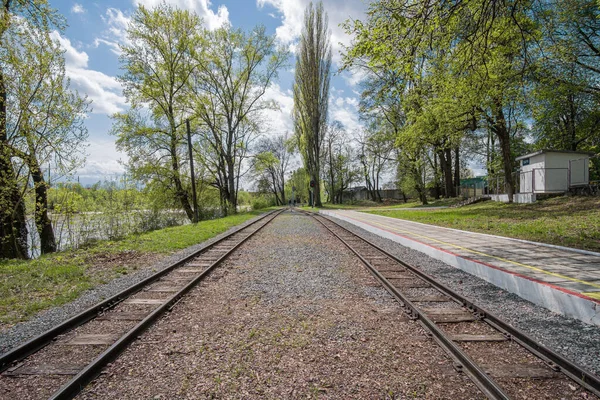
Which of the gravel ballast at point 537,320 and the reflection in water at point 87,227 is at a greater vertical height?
the reflection in water at point 87,227

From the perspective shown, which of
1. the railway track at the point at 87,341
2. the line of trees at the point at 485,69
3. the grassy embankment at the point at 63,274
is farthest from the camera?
the line of trees at the point at 485,69

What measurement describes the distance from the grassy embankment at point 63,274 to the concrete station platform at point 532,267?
733 cm

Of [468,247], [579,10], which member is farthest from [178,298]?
[579,10]

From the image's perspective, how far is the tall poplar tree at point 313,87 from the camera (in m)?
36.2

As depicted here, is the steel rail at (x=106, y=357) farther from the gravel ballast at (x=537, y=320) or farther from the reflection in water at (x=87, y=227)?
the reflection in water at (x=87, y=227)

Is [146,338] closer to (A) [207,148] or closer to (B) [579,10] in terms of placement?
(B) [579,10]

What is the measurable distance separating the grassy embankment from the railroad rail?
5.59 metres

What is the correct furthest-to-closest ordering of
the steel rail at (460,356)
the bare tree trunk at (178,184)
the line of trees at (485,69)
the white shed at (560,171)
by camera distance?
the bare tree trunk at (178,184)
the white shed at (560,171)
the line of trees at (485,69)
the steel rail at (460,356)

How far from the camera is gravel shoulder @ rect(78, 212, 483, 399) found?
2902mm

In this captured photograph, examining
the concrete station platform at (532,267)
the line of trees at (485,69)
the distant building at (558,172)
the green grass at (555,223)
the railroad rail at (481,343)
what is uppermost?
the line of trees at (485,69)

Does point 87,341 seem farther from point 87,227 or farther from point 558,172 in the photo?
point 558,172

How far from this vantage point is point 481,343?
373cm

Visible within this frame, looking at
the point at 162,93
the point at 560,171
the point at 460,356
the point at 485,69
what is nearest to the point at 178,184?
the point at 162,93

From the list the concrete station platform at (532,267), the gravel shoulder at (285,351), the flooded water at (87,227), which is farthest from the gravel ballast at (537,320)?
the flooded water at (87,227)
